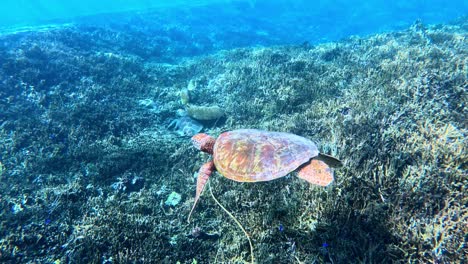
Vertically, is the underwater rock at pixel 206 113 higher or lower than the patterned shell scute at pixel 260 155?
lower

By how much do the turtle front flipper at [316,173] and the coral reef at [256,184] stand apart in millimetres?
484

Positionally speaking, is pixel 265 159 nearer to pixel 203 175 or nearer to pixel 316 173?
pixel 316 173

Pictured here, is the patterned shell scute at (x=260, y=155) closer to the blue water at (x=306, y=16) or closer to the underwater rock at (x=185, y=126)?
the underwater rock at (x=185, y=126)

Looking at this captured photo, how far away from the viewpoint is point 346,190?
3.53 metres

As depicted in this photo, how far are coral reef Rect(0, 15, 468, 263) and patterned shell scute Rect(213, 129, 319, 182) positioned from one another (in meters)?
0.67

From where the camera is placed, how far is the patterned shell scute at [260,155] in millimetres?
3309

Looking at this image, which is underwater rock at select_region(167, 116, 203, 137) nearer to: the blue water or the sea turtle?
the sea turtle

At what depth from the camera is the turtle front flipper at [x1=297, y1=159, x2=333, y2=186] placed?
2.93 metres

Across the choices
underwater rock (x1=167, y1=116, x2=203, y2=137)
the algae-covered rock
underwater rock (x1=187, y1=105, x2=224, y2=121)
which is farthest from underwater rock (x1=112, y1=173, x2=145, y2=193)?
underwater rock (x1=187, y1=105, x2=224, y2=121)

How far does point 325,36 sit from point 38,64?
101 ft

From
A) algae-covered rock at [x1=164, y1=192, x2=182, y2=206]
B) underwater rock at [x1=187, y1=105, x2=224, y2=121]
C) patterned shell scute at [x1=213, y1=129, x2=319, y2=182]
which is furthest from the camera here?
underwater rock at [x1=187, y1=105, x2=224, y2=121]

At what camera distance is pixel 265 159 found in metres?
3.44

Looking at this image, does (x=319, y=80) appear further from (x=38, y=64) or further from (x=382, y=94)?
(x=38, y=64)

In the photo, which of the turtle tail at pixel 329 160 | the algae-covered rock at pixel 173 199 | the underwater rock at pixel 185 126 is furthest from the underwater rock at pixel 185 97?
the turtle tail at pixel 329 160
